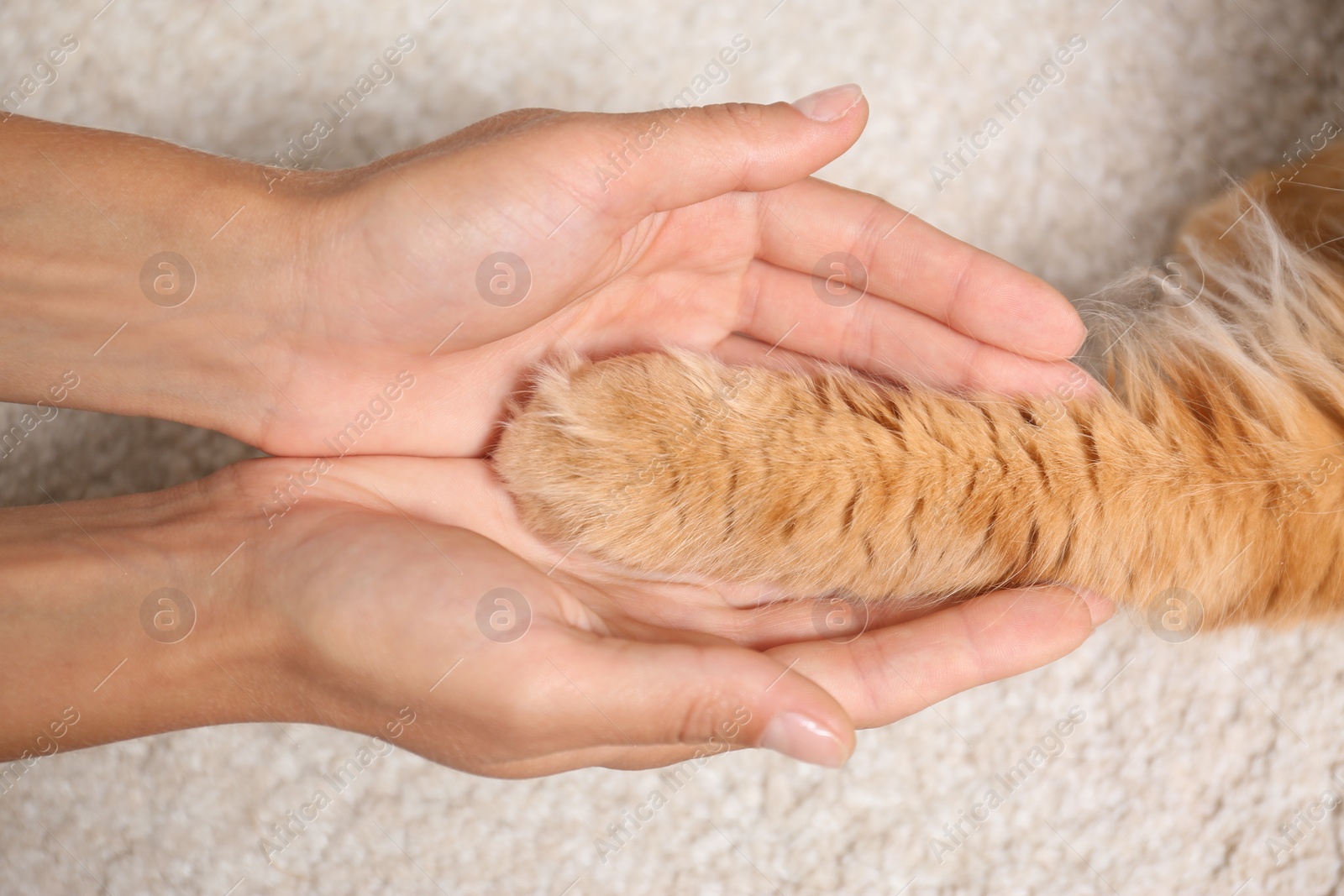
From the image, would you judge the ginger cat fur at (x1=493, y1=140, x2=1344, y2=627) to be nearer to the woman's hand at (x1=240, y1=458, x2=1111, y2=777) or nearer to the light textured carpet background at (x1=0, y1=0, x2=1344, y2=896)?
the woman's hand at (x1=240, y1=458, x2=1111, y2=777)

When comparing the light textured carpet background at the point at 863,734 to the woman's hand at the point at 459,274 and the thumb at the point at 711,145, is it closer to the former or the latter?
the woman's hand at the point at 459,274

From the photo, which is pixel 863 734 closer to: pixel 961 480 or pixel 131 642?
pixel 961 480

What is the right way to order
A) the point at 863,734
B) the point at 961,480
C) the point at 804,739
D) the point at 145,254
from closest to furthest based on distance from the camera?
the point at 804,739 < the point at 961,480 < the point at 145,254 < the point at 863,734

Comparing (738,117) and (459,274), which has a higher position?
(738,117)

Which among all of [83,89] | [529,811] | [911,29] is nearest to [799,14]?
[911,29]

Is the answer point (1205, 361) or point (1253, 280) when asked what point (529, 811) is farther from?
point (1253, 280)

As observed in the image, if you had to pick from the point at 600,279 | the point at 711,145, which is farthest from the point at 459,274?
the point at 711,145
